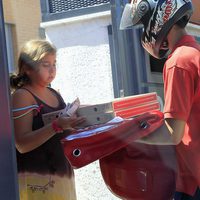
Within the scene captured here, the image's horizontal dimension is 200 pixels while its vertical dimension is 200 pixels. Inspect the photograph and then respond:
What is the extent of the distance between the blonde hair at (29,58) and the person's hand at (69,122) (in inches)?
15.3

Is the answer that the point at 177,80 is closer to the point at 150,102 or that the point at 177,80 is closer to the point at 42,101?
the point at 150,102

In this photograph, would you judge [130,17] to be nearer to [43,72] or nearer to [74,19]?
[43,72]

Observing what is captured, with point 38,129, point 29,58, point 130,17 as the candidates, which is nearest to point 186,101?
point 130,17

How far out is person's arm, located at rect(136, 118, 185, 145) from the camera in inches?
79.1

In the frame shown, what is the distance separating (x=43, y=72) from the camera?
262 centimetres

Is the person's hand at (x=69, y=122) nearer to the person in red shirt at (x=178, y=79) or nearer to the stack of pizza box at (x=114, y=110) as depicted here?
the stack of pizza box at (x=114, y=110)

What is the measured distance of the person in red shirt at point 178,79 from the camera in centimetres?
200

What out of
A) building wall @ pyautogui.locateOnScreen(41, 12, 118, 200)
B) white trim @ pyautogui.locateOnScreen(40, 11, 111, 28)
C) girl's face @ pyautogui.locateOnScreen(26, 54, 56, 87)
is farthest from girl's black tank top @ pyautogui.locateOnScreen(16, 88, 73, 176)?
white trim @ pyautogui.locateOnScreen(40, 11, 111, 28)

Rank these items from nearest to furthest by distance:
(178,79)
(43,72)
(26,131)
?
1. (178,79)
2. (26,131)
3. (43,72)

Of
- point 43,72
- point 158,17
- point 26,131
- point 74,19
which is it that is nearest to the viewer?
point 158,17

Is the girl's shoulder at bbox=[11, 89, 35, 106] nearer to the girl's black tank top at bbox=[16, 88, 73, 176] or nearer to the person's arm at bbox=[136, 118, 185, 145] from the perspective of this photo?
the girl's black tank top at bbox=[16, 88, 73, 176]

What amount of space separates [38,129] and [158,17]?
32.8 inches

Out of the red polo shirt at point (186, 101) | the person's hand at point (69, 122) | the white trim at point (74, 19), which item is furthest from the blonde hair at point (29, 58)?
the white trim at point (74, 19)

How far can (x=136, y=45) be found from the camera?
3627 mm
